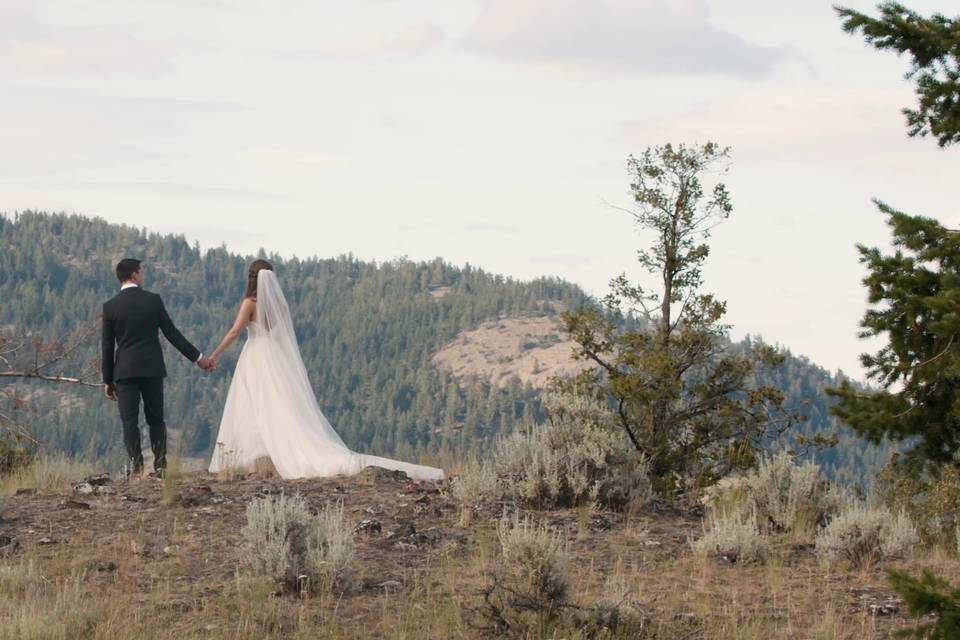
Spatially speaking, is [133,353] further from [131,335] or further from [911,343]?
[911,343]

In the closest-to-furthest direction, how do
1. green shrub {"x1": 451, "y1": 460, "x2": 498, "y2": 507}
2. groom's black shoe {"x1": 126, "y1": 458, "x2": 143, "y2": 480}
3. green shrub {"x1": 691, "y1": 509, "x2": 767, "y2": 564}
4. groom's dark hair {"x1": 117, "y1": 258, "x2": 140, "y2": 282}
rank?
green shrub {"x1": 691, "y1": 509, "x2": 767, "y2": 564} < green shrub {"x1": 451, "y1": 460, "x2": 498, "y2": 507} < groom's black shoe {"x1": 126, "y1": 458, "x2": 143, "y2": 480} < groom's dark hair {"x1": 117, "y1": 258, "x2": 140, "y2": 282}

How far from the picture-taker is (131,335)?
1329cm

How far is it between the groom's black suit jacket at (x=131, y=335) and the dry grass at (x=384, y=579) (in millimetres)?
2326

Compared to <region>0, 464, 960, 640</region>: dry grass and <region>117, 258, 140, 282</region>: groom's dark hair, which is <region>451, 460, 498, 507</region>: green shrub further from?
<region>117, 258, 140, 282</region>: groom's dark hair

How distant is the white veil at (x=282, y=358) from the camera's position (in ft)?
45.6

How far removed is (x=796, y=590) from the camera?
334 inches

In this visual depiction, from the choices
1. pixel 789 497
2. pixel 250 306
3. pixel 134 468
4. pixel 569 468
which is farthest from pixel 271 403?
pixel 789 497

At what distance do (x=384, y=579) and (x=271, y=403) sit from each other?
5.62 meters

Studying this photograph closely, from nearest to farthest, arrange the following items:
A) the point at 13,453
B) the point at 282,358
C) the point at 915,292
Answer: the point at 915,292
the point at 282,358
the point at 13,453

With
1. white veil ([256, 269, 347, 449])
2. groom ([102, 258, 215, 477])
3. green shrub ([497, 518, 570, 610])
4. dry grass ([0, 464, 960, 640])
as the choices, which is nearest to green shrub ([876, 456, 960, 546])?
dry grass ([0, 464, 960, 640])

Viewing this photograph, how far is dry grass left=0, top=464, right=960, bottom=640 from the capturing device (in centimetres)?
746

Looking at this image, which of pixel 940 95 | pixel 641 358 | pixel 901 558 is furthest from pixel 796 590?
pixel 641 358

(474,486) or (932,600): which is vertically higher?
(474,486)

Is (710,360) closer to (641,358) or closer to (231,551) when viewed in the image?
(641,358)
